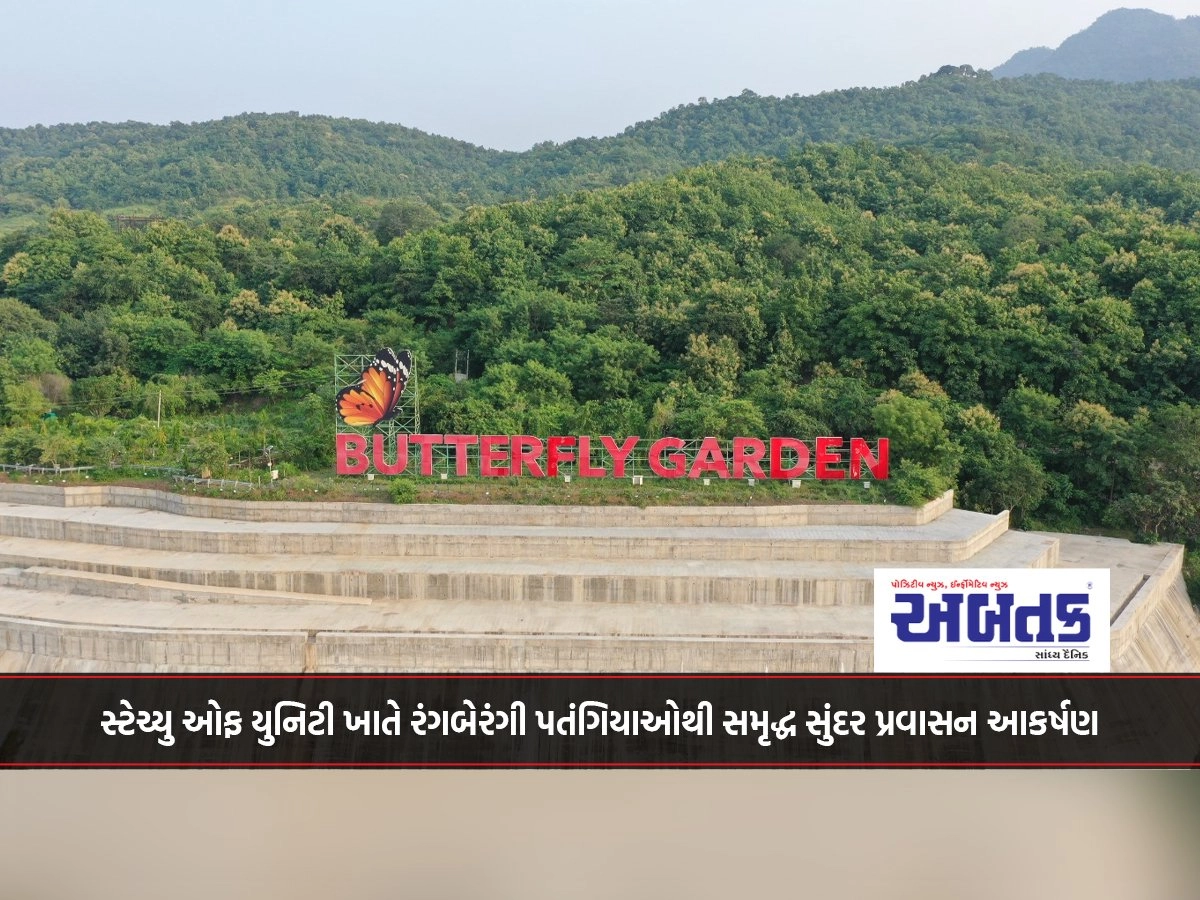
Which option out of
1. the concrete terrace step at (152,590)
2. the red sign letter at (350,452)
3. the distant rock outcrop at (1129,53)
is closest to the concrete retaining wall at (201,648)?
the concrete terrace step at (152,590)

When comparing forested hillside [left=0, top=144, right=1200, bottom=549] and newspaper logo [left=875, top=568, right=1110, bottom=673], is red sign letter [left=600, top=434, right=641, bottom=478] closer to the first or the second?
forested hillside [left=0, top=144, right=1200, bottom=549]

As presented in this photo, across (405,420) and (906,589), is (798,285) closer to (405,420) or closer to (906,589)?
(405,420)

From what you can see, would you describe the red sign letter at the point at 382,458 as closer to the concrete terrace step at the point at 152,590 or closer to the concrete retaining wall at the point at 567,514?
the concrete retaining wall at the point at 567,514

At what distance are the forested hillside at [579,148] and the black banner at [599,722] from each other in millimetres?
53608

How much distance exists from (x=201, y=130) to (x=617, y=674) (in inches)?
3769

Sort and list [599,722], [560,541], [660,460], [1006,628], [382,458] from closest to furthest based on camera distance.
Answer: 1. [599,722]
2. [1006,628]
3. [560,541]
4. [660,460]
5. [382,458]

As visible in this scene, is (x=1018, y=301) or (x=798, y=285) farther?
(x=798, y=285)

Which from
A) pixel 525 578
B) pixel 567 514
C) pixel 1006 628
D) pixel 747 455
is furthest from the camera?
pixel 747 455

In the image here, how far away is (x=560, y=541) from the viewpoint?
72.9 feet

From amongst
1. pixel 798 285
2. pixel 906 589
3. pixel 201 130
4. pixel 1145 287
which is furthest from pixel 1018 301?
pixel 201 130

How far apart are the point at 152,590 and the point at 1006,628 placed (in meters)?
17.4

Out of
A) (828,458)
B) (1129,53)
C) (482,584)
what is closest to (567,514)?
(482,584)

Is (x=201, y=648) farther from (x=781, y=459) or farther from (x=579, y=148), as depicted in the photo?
(x=579, y=148)

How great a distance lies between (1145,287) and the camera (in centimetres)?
3144
